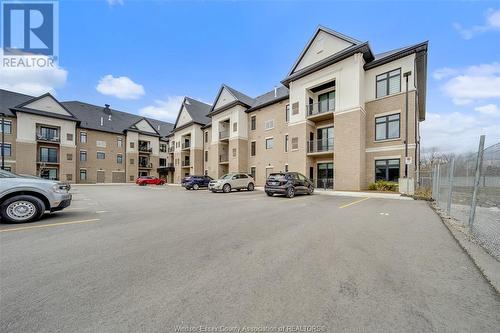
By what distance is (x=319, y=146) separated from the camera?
21.5m

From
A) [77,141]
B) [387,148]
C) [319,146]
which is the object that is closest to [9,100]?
[77,141]

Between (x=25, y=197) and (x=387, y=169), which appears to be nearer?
(x=25, y=197)

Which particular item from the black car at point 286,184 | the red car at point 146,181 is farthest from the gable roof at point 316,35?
the red car at point 146,181

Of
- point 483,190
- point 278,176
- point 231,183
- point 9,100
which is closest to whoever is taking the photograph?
point 483,190

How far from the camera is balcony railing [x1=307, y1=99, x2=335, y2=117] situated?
67.2 ft

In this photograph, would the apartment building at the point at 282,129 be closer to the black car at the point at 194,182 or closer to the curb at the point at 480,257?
the black car at the point at 194,182

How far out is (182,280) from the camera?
2.93m

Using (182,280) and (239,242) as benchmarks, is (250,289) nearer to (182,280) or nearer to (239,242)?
(182,280)

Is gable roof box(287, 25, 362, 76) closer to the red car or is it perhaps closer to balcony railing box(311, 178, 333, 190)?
balcony railing box(311, 178, 333, 190)

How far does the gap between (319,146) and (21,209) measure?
20936mm

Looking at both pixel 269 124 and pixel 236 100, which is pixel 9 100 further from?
pixel 269 124

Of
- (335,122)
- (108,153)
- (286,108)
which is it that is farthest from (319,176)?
(108,153)

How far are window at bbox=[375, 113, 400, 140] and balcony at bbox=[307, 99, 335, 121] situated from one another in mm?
4070

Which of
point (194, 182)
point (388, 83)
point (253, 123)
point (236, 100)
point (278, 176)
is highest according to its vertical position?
point (236, 100)
